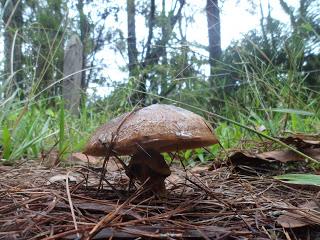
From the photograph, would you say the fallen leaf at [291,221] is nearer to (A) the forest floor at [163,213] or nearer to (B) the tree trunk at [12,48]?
(A) the forest floor at [163,213]

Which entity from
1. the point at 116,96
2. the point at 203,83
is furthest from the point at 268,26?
the point at 116,96

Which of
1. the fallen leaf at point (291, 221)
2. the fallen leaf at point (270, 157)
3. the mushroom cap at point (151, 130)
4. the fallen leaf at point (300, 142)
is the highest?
the mushroom cap at point (151, 130)

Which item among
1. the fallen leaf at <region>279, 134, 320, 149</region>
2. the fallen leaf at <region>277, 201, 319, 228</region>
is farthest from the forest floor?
the fallen leaf at <region>279, 134, 320, 149</region>

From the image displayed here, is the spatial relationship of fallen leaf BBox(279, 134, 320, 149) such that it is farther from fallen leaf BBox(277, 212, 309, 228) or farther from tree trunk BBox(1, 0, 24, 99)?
tree trunk BBox(1, 0, 24, 99)

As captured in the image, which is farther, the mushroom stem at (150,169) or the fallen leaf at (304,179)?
the mushroom stem at (150,169)

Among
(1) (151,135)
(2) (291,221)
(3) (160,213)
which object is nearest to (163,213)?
(3) (160,213)

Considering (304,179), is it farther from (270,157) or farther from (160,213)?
(270,157)

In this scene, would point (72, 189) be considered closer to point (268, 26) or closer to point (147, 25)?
point (268, 26)

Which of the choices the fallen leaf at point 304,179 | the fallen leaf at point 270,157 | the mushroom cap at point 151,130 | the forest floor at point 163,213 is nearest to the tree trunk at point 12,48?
the forest floor at point 163,213
